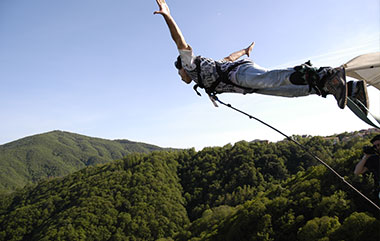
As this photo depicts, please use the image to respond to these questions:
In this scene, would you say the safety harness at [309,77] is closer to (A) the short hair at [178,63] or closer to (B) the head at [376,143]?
(B) the head at [376,143]

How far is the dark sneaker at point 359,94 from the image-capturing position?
3.27 m

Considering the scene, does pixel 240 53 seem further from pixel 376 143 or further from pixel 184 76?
pixel 376 143

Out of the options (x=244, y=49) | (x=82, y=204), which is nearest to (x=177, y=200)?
(x=82, y=204)

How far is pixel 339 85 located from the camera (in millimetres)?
3078

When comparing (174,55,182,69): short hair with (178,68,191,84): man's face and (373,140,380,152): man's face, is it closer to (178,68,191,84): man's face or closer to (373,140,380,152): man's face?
(178,68,191,84): man's face

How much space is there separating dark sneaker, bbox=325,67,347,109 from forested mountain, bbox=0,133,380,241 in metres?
40.0

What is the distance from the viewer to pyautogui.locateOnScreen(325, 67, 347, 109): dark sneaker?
9.99ft

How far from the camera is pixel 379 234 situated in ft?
91.9

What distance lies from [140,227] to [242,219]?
45.3 metres

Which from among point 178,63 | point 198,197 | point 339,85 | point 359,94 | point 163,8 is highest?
point 163,8

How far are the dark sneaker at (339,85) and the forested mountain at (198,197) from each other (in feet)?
131

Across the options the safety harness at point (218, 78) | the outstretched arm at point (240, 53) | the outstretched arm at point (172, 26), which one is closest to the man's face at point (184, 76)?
the safety harness at point (218, 78)

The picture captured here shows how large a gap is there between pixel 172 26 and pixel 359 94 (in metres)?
2.43

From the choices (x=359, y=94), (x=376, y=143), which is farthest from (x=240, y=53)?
(x=376, y=143)
